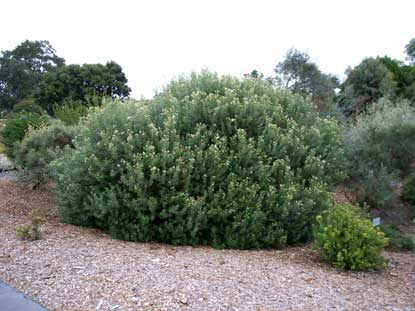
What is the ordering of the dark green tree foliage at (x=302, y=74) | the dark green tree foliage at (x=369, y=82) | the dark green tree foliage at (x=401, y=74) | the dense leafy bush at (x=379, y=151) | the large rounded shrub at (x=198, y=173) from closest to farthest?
the large rounded shrub at (x=198, y=173) → the dense leafy bush at (x=379, y=151) → the dark green tree foliage at (x=302, y=74) → the dark green tree foliage at (x=369, y=82) → the dark green tree foliage at (x=401, y=74)

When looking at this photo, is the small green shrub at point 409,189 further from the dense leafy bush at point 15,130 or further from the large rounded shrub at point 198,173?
the dense leafy bush at point 15,130

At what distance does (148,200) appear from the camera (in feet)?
23.1

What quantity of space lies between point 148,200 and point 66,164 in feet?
5.80

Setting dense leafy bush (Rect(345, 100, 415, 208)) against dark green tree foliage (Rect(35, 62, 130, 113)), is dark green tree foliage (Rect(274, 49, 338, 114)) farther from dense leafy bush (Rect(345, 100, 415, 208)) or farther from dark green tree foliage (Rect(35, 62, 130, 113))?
dark green tree foliage (Rect(35, 62, 130, 113))

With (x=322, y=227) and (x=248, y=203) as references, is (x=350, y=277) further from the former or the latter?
(x=248, y=203)

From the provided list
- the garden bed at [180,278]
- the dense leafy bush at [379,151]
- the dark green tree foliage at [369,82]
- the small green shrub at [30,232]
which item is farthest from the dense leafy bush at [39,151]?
the dark green tree foliage at [369,82]

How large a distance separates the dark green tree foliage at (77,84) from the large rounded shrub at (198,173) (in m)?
31.3

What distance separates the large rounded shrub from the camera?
7129 mm

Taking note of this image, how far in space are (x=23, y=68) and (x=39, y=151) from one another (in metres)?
39.8

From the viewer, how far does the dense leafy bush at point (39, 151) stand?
34.3 feet

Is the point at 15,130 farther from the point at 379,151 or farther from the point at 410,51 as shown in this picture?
the point at 410,51

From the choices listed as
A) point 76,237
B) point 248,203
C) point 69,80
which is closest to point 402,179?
point 248,203

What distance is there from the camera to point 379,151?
11.5m

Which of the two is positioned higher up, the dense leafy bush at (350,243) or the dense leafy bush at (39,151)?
the dense leafy bush at (39,151)
